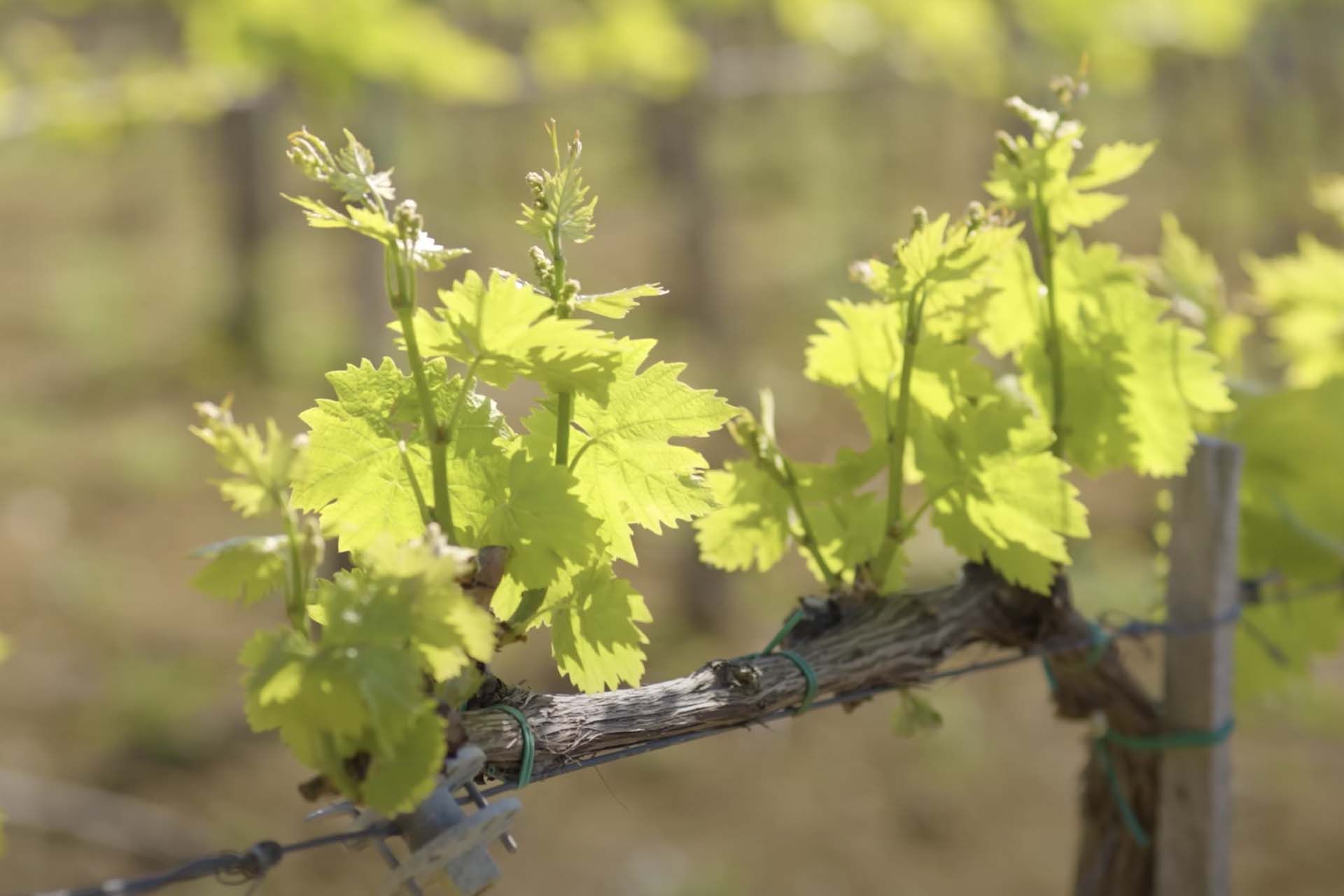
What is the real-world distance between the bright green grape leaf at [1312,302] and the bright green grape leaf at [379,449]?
1.61m

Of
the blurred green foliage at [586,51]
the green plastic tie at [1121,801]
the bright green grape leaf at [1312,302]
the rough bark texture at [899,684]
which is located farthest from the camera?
the blurred green foliage at [586,51]

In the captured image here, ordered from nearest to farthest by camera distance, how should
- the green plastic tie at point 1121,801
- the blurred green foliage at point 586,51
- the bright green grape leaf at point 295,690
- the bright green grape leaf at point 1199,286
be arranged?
the bright green grape leaf at point 295,690 < the bright green grape leaf at point 1199,286 < the green plastic tie at point 1121,801 < the blurred green foliage at point 586,51

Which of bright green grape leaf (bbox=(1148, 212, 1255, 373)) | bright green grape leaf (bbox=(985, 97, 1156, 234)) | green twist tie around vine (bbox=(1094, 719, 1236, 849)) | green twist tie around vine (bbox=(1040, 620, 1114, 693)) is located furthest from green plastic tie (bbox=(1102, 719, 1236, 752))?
bright green grape leaf (bbox=(985, 97, 1156, 234))

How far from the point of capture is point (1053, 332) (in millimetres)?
1371

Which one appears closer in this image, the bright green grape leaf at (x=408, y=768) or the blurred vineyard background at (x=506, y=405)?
the bright green grape leaf at (x=408, y=768)

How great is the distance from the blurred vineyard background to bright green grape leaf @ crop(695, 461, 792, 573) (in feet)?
1.23

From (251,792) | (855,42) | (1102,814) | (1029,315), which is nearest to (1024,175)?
(1029,315)

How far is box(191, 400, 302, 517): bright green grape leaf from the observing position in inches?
32.9

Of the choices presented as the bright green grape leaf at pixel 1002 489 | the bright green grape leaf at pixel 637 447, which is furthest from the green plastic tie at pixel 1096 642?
the bright green grape leaf at pixel 637 447

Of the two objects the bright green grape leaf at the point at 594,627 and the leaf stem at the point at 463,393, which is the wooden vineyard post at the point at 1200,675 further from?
the leaf stem at the point at 463,393

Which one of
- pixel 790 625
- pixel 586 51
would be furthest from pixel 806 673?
pixel 586 51

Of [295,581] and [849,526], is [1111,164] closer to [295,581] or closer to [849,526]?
[849,526]

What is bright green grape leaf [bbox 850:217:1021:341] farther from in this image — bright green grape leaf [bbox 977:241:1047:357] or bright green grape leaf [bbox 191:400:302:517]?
bright green grape leaf [bbox 191:400:302:517]

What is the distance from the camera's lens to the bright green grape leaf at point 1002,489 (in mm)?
1220
